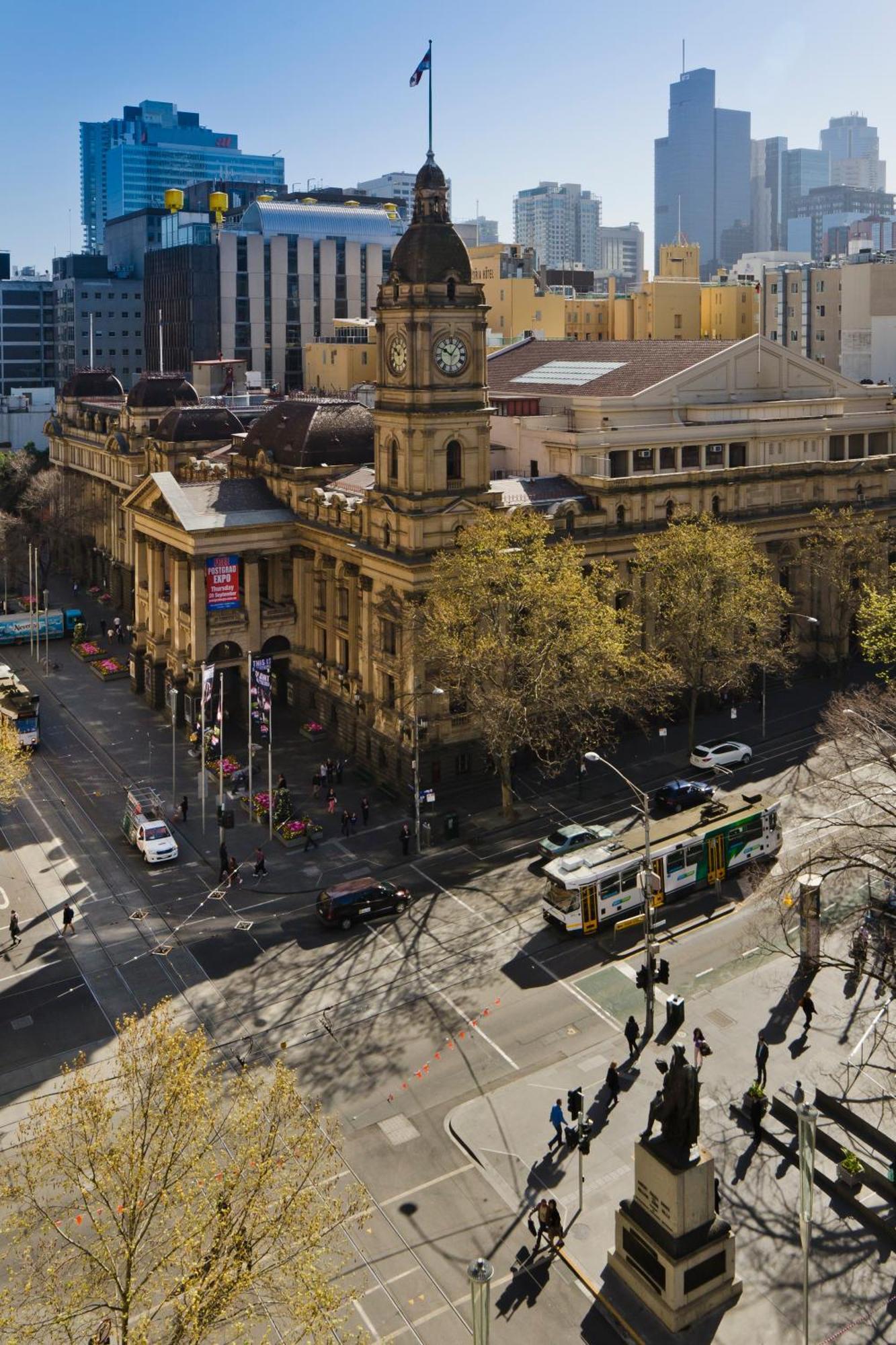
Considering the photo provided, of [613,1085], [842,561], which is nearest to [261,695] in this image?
[613,1085]

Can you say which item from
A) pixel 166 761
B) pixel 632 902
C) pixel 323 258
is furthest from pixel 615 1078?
pixel 323 258

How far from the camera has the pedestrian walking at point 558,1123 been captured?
129ft

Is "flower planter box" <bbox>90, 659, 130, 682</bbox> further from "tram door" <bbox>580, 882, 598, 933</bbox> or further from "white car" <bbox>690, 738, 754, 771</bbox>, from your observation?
"tram door" <bbox>580, 882, 598, 933</bbox>

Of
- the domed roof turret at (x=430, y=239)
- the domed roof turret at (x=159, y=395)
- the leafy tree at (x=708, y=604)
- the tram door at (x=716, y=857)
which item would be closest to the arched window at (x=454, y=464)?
the domed roof turret at (x=430, y=239)

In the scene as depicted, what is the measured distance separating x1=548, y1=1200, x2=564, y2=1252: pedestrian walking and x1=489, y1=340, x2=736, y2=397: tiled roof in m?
61.7

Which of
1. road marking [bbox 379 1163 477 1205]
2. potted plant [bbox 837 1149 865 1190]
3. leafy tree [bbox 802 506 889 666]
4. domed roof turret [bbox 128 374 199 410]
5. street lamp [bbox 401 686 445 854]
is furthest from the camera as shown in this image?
domed roof turret [bbox 128 374 199 410]

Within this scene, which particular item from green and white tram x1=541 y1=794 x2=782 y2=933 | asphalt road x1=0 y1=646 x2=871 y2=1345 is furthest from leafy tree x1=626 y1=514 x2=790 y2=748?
green and white tram x1=541 y1=794 x2=782 y2=933

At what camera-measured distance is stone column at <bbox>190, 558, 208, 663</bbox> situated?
7994cm

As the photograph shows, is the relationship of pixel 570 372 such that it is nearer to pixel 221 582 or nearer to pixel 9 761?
pixel 221 582

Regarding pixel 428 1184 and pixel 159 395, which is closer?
pixel 428 1184

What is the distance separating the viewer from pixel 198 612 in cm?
8038

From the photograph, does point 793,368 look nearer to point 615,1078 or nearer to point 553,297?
point 553,297

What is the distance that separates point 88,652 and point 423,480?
139ft

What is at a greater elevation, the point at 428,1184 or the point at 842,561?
the point at 842,561
